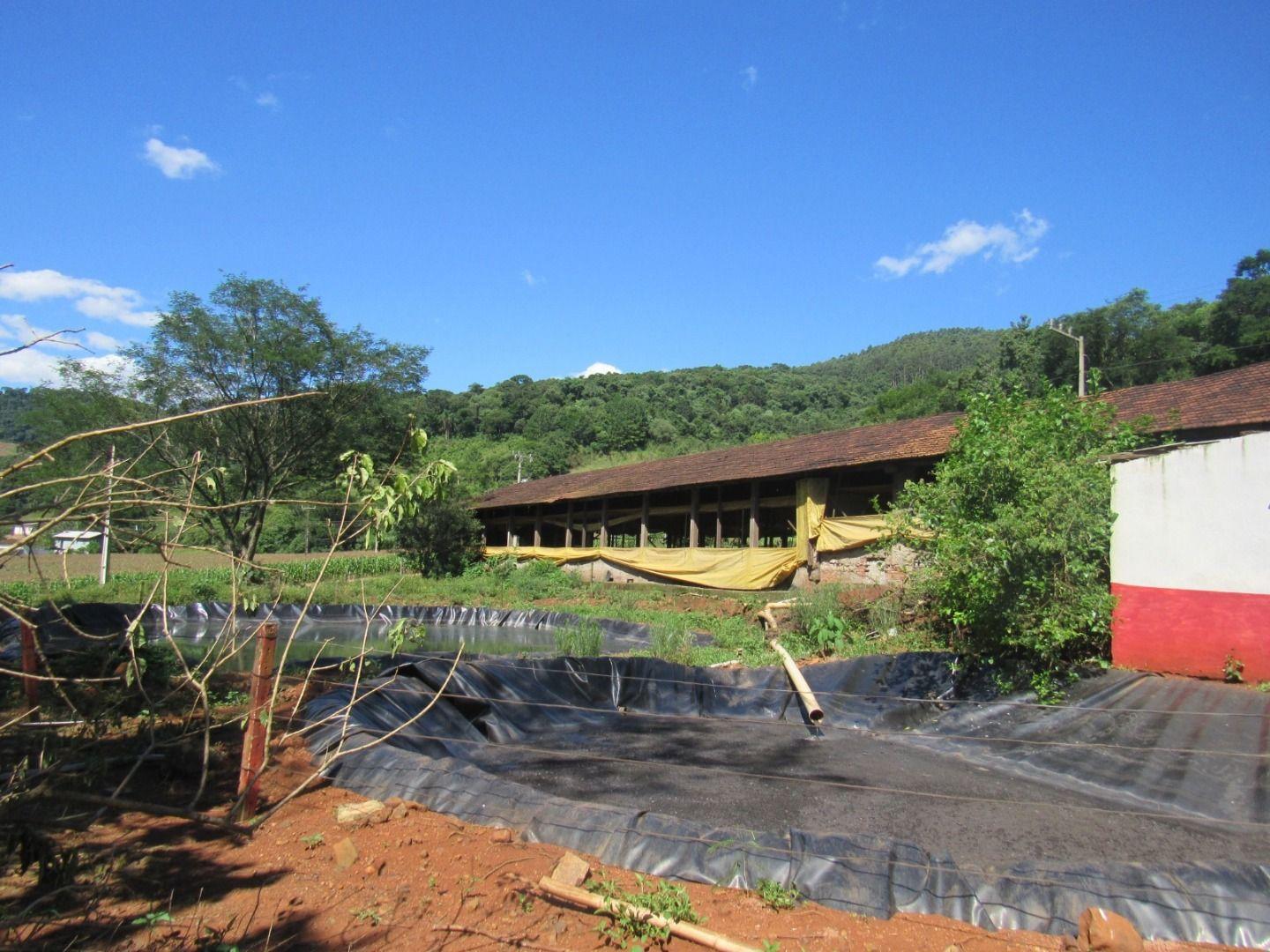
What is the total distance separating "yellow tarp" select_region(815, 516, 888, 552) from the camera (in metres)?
15.3

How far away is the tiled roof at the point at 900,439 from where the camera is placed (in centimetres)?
1292

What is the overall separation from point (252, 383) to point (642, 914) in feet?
88.8

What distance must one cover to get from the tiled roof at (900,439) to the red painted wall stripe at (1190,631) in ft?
9.96

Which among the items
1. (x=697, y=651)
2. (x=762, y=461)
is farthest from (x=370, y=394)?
(x=697, y=651)

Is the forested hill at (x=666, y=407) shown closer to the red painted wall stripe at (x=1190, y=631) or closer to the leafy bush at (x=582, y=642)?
the leafy bush at (x=582, y=642)

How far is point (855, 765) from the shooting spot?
7.05 m

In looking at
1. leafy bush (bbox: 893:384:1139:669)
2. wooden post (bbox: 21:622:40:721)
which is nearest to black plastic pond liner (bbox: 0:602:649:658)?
leafy bush (bbox: 893:384:1139:669)

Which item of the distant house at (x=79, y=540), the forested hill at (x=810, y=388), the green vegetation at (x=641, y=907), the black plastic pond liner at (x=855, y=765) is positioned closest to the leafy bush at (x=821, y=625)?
the black plastic pond liner at (x=855, y=765)

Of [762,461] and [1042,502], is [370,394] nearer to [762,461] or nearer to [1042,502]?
[762,461]

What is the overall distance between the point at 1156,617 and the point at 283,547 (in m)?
45.6

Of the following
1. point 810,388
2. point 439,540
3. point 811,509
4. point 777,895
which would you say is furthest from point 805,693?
point 810,388

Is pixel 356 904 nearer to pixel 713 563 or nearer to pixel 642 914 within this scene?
pixel 642 914

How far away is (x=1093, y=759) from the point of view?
6527 mm

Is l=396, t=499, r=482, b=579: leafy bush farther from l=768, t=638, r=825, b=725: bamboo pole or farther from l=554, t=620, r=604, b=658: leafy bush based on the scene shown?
l=768, t=638, r=825, b=725: bamboo pole
